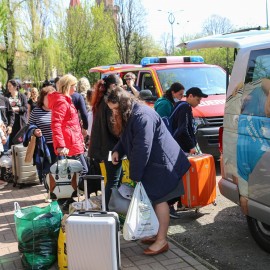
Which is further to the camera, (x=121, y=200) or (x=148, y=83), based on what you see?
(x=148, y=83)

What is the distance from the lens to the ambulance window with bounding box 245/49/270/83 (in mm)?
3877

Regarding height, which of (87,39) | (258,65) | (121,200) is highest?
(87,39)

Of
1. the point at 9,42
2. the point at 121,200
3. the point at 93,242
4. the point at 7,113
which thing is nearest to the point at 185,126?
the point at 121,200

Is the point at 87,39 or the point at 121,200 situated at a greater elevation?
the point at 87,39

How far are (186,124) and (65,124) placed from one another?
1561 millimetres

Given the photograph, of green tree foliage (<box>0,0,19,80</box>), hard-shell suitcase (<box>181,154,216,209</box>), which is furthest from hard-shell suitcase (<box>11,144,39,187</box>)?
green tree foliage (<box>0,0,19,80</box>)

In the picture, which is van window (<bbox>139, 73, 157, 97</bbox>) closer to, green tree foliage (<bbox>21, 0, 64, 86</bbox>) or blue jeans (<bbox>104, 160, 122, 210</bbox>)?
blue jeans (<bbox>104, 160, 122, 210</bbox>)

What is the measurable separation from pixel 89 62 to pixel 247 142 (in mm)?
31941

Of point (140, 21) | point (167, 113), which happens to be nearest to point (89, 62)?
point (140, 21)

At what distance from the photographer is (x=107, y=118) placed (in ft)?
15.9

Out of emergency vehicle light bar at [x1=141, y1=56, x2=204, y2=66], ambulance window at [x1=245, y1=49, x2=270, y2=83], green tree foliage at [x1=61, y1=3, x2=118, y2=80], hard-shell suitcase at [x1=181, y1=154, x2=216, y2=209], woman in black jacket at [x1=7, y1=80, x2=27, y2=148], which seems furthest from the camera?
green tree foliage at [x1=61, y1=3, x2=118, y2=80]

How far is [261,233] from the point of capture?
169 inches

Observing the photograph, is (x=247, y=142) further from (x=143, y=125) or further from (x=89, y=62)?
(x=89, y=62)

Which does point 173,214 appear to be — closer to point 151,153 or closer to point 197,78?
point 151,153
